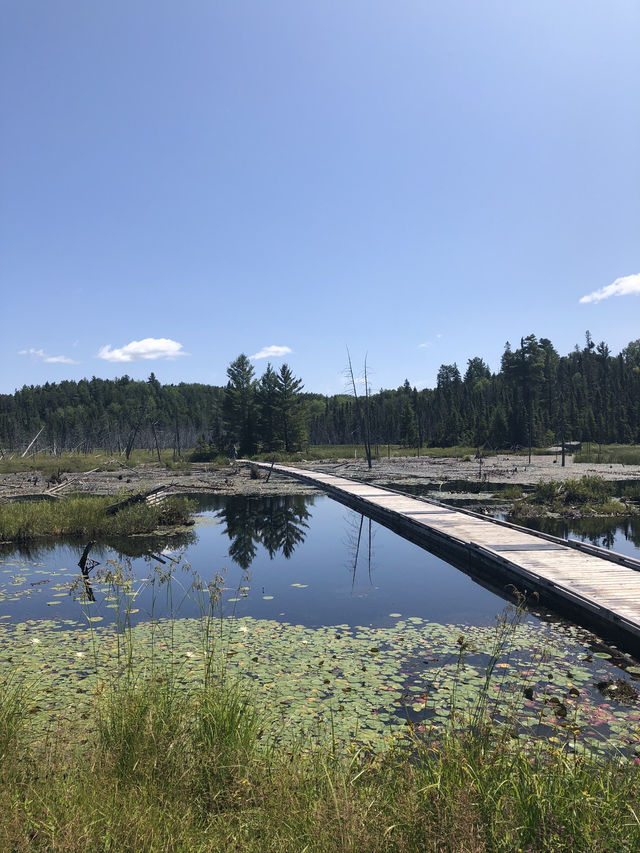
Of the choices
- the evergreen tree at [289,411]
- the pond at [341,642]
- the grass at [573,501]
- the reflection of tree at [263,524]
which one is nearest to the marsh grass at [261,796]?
the pond at [341,642]

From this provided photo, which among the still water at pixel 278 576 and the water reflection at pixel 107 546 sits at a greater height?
the water reflection at pixel 107 546

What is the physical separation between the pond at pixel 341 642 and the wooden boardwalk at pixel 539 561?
1.46ft

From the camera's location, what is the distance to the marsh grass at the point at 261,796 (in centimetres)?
277

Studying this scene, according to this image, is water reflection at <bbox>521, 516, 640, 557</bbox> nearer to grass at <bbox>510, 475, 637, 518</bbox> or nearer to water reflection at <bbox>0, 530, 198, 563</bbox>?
grass at <bbox>510, 475, 637, 518</bbox>

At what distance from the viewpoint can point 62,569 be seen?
1272cm

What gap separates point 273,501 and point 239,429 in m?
31.7

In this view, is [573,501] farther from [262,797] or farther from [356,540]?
[262,797]

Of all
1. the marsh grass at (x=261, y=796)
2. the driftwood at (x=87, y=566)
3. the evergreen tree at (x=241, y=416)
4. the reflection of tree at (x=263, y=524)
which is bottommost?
the reflection of tree at (x=263, y=524)

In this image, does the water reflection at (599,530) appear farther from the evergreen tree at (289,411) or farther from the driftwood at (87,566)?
the evergreen tree at (289,411)

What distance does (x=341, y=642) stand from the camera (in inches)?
312

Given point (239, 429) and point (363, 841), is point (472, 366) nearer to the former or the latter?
point (239, 429)

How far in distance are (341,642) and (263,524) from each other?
1178 cm

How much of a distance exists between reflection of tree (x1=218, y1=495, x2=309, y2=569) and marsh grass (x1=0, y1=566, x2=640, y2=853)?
9270 mm

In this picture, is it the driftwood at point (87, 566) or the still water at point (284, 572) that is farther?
the driftwood at point (87, 566)
